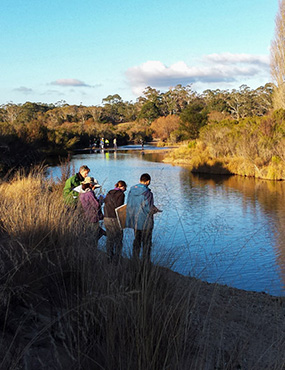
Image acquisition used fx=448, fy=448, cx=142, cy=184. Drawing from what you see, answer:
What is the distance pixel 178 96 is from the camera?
118938 mm

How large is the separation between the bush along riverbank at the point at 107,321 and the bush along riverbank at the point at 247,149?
21.9 m

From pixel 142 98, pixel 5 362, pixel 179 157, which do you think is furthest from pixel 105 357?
pixel 142 98

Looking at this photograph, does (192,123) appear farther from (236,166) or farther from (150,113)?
(150,113)

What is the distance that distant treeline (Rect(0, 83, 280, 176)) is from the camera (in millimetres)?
32406

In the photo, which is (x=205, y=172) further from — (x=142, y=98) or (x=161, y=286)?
(x=142, y=98)

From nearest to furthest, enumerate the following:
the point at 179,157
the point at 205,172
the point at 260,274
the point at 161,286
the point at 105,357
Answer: the point at 105,357 < the point at 161,286 < the point at 260,274 < the point at 205,172 < the point at 179,157

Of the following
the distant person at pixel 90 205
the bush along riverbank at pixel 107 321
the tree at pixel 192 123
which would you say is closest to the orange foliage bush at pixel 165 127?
the tree at pixel 192 123

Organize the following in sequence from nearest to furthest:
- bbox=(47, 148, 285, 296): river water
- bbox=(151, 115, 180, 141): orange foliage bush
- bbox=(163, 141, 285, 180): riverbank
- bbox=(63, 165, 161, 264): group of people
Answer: bbox=(63, 165, 161, 264): group of people
bbox=(47, 148, 285, 296): river water
bbox=(163, 141, 285, 180): riverbank
bbox=(151, 115, 180, 141): orange foliage bush

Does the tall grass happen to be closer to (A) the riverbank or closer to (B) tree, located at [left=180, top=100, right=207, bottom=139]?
(A) the riverbank

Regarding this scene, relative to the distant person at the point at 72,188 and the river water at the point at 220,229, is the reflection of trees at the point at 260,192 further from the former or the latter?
the distant person at the point at 72,188

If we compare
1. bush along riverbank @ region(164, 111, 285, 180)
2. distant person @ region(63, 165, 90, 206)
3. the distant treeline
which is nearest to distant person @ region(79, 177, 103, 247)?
distant person @ region(63, 165, 90, 206)

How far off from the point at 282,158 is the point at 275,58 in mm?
22171

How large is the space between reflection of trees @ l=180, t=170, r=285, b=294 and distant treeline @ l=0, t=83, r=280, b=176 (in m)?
8.29

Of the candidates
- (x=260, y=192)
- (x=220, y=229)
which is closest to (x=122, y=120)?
(x=260, y=192)
